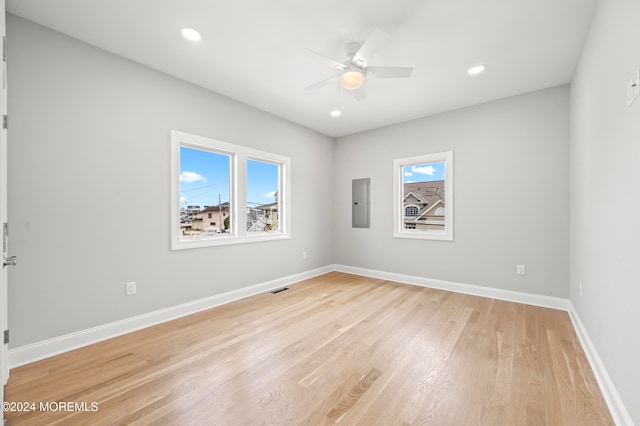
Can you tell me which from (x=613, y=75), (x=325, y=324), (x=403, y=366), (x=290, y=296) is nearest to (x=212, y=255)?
(x=290, y=296)

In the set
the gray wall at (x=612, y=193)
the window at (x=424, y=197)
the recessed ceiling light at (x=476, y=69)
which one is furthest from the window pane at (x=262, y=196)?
the gray wall at (x=612, y=193)

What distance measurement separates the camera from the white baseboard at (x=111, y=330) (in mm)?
2135

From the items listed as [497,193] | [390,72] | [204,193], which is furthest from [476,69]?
[204,193]

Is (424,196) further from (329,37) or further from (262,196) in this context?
(329,37)

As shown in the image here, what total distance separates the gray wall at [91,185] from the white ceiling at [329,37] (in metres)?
0.25

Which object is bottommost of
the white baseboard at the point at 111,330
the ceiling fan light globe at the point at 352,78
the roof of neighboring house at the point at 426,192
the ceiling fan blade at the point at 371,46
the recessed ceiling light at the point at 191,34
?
the white baseboard at the point at 111,330

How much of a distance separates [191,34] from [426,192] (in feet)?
12.3

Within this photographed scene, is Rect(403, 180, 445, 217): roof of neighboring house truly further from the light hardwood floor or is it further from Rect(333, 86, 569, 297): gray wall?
the light hardwood floor

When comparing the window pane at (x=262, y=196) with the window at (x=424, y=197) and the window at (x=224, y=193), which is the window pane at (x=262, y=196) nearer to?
the window at (x=224, y=193)

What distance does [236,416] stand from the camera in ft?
5.15

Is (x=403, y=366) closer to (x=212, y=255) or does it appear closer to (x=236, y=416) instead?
(x=236, y=416)

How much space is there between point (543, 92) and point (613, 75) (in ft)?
6.82

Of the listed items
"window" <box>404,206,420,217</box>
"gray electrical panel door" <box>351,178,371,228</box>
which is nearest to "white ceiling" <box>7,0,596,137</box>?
"window" <box>404,206,420,217</box>

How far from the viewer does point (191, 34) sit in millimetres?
2365
